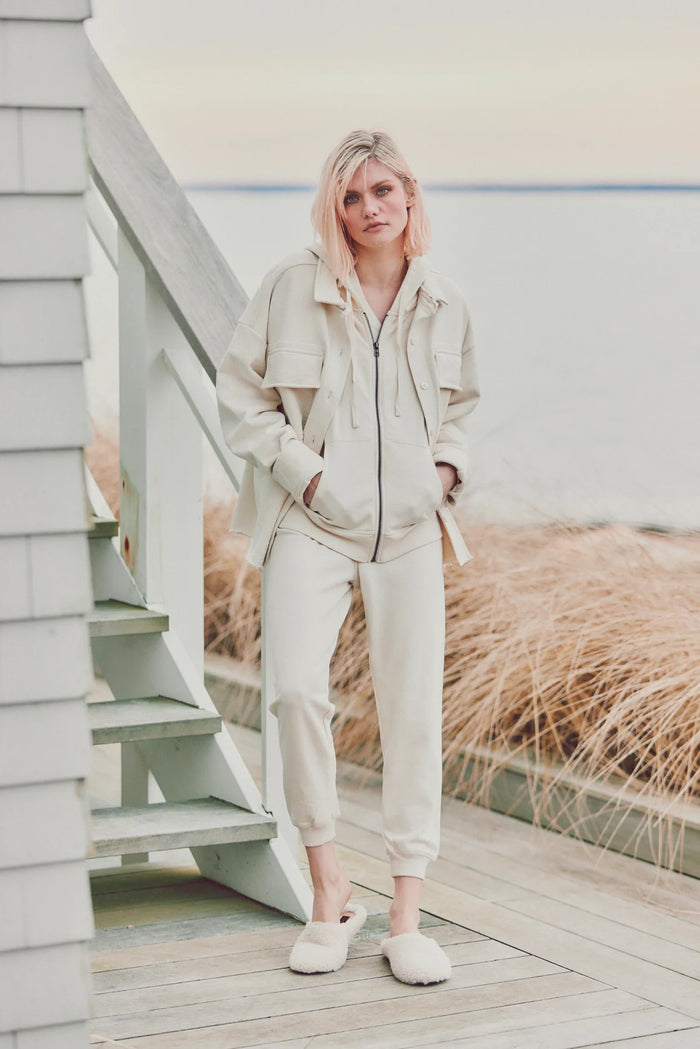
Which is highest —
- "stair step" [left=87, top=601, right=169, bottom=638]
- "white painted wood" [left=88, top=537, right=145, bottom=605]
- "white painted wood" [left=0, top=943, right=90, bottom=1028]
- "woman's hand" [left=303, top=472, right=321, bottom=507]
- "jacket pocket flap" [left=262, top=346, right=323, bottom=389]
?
"jacket pocket flap" [left=262, top=346, right=323, bottom=389]

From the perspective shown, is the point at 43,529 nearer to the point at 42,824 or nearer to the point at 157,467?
the point at 42,824

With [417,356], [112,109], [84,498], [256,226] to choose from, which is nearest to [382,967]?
[417,356]

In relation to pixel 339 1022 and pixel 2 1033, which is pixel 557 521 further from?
pixel 2 1033

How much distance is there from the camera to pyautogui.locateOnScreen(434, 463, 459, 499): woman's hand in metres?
2.82

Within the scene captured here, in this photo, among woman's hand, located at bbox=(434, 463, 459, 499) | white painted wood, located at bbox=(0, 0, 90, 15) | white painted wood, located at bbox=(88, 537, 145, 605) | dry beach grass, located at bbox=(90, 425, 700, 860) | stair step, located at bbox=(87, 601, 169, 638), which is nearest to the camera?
white painted wood, located at bbox=(0, 0, 90, 15)

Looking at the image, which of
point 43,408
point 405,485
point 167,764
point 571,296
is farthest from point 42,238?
point 571,296

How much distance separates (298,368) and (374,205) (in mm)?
322

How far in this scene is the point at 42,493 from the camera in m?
1.80

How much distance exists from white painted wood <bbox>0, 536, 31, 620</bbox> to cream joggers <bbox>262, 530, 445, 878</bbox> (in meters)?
0.98

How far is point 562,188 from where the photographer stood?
9164mm

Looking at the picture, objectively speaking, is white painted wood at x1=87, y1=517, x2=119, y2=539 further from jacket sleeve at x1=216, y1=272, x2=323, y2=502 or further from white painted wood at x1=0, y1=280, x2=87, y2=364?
white painted wood at x1=0, y1=280, x2=87, y2=364

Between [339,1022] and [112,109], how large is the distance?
1924 millimetres

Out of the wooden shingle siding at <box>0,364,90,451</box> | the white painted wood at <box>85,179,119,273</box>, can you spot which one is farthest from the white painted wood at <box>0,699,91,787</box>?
the white painted wood at <box>85,179,119,273</box>

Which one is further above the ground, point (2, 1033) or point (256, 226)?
point (256, 226)
